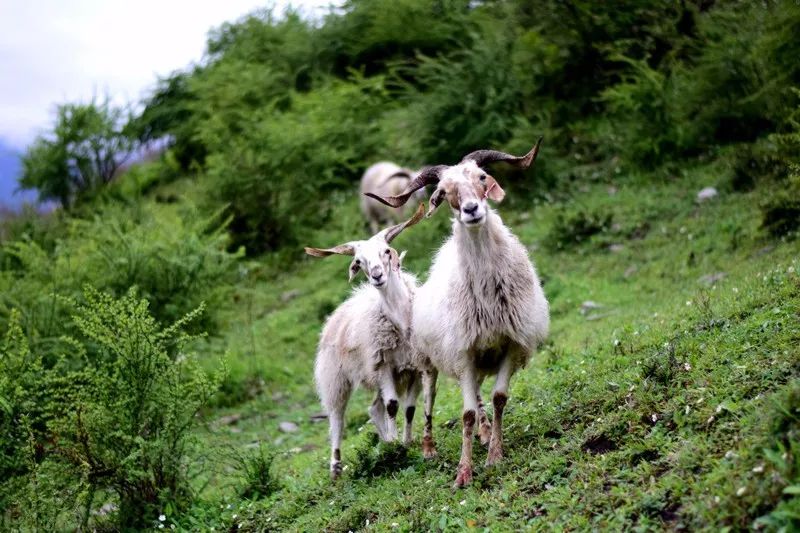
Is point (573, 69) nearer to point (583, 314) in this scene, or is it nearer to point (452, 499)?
point (583, 314)

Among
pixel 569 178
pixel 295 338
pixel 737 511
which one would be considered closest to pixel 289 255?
pixel 295 338

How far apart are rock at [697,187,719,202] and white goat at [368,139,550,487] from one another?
7.08 meters

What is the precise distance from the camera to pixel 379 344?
7.86 meters

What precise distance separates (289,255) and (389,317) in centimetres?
A: 1059

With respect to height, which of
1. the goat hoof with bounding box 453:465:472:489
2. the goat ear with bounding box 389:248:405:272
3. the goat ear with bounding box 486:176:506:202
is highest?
the goat ear with bounding box 486:176:506:202

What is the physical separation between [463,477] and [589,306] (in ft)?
18.3

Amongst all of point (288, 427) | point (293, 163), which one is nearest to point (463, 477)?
point (288, 427)

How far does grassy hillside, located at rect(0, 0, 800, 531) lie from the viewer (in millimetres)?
5805

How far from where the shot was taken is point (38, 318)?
12.0 meters

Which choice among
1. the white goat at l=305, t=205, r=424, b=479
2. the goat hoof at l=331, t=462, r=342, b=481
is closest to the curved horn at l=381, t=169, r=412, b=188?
the white goat at l=305, t=205, r=424, b=479

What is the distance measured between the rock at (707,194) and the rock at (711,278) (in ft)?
9.05

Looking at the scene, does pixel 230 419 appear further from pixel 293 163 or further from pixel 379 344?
pixel 293 163

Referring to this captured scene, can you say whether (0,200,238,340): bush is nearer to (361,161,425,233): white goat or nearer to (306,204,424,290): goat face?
(361,161,425,233): white goat

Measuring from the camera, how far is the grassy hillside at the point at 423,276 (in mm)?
5805
